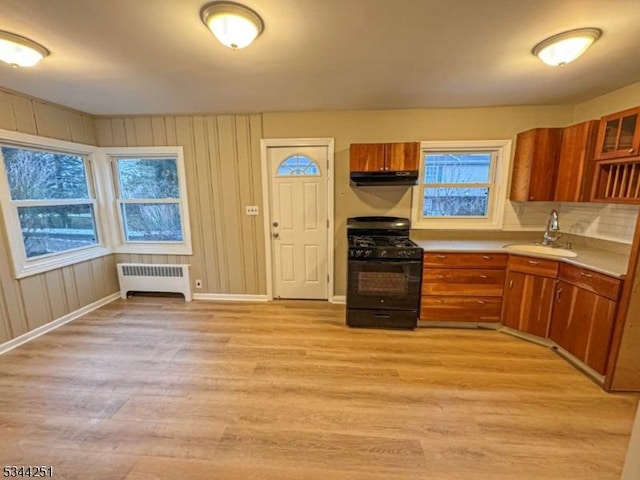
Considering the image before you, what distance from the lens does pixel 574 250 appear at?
2.74 metres

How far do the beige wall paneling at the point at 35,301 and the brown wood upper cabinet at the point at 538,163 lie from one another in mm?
5154

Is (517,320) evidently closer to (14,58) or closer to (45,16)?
(45,16)

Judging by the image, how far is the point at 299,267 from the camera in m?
3.71

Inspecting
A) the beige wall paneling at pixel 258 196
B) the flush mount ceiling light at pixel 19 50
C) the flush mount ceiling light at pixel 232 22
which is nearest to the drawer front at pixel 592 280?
the flush mount ceiling light at pixel 232 22

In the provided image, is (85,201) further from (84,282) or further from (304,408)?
(304,408)

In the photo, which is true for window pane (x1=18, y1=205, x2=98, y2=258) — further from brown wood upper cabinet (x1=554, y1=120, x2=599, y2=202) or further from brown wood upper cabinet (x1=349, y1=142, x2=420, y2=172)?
brown wood upper cabinet (x1=554, y1=120, x2=599, y2=202)

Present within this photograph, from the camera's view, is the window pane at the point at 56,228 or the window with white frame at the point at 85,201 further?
the window pane at the point at 56,228

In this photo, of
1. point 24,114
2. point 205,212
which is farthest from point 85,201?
point 205,212

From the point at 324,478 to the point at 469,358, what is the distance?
166cm

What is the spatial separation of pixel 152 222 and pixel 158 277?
75 cm

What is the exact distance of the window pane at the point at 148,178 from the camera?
365 centimetres

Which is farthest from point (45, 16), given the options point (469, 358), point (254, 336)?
point (469, 358)

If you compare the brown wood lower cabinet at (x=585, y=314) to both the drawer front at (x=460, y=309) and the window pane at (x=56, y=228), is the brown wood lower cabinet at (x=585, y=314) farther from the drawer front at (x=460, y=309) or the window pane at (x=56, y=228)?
the window pane at (x=56, y=228)

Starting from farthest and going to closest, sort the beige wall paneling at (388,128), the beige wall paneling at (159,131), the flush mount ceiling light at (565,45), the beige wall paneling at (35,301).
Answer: the beige wall paneling at (159,131), the beige wall paneling at (388,128), the beige wall paneling at (35,301), the flush mount ceiling light at (565,45)
